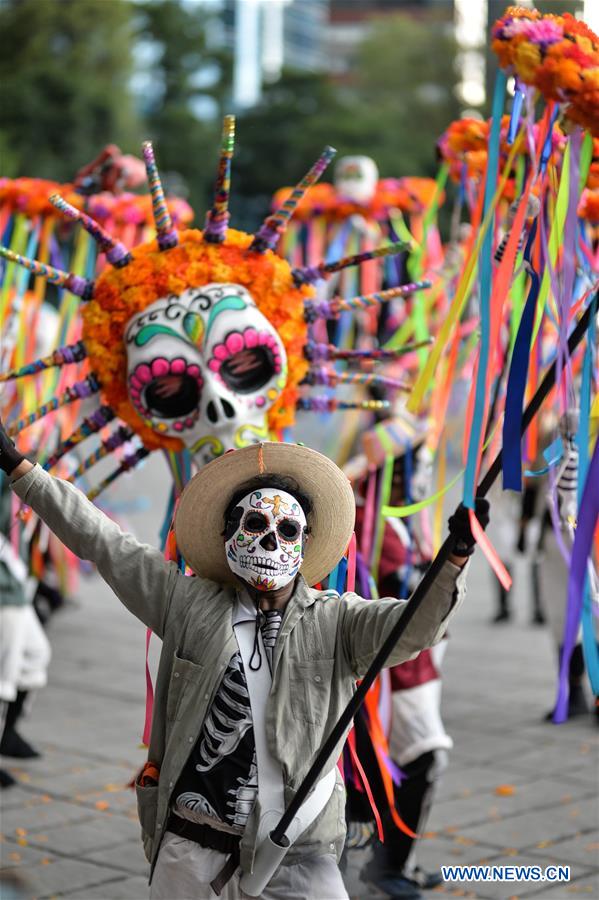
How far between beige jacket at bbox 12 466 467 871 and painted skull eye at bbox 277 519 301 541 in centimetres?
14

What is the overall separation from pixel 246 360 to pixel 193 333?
182 millimetres

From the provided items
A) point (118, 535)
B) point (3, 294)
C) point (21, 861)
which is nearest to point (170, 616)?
point (118, 535)

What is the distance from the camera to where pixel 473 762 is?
628 centimetres

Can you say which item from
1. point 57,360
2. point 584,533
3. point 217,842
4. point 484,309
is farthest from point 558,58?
point 57,360

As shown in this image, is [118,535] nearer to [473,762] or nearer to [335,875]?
[335,875]

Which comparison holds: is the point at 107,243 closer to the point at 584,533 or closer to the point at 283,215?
the point at 283,215

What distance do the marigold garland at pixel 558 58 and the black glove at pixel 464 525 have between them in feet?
2.75

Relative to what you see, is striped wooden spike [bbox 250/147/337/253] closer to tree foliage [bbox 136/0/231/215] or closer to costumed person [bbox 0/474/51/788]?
costumed person [bbox 0/474/51/788]

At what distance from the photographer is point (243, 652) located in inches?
122

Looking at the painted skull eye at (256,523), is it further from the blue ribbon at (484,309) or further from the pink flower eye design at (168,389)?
the pink flower eye design at (168,389)

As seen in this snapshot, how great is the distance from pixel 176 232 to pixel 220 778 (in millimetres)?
1968

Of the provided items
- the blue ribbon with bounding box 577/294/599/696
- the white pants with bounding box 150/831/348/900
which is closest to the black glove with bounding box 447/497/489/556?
the blue ribbon with bounding box 577/294/599/696

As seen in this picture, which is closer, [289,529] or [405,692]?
[289,529]

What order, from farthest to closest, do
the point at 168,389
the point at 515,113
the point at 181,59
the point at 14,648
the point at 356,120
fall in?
the point at 181,59
the point at 356,120
the point at 14,648
the point at 168,389
the point at 515,113
